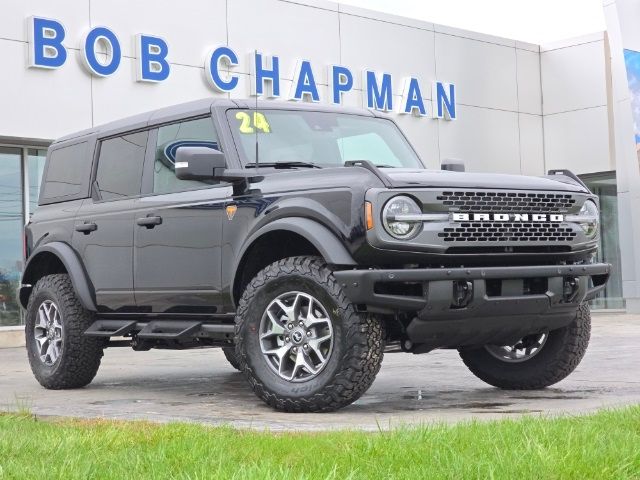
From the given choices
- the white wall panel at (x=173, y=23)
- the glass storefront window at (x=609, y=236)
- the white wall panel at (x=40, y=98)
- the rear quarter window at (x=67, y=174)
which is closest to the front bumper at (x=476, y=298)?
the rear quarter window at (x=67, y=174)

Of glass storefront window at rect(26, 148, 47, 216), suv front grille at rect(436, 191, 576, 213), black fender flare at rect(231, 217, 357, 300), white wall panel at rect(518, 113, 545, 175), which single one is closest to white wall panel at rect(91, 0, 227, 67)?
glass storefront window at rect(26, 148, 47, 216)

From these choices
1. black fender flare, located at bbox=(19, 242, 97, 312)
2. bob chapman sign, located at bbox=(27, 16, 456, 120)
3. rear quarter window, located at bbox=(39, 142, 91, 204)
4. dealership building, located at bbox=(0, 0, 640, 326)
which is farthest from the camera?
dealership building, located at bbox=(0, 0, 640, 326)

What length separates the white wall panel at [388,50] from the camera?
21.3 m

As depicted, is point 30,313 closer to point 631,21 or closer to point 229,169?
point 229,169

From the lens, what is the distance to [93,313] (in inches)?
329

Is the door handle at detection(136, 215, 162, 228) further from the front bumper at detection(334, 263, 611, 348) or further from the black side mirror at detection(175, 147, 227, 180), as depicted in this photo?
the front bumper at detection(334, 263, 611, 348)

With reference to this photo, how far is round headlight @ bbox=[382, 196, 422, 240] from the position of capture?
600 centimetres

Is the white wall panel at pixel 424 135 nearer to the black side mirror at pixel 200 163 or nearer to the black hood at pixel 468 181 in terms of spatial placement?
the black hood at pixel 468 181

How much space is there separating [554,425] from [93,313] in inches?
178

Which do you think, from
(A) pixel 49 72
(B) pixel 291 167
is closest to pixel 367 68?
(A) pixel 49 72

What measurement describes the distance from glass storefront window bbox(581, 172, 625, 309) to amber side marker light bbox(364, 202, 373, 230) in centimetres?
1912

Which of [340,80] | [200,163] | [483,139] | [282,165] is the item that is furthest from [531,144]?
[200,163]

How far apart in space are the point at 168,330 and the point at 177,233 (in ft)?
2.20

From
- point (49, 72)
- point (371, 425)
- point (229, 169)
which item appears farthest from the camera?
point (49, 72)
